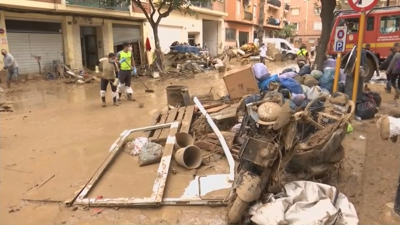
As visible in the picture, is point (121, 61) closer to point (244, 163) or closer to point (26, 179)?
point (26, 179)

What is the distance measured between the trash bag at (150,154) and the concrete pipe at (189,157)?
337mm

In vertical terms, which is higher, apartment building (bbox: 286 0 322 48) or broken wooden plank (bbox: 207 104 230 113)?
apartment building (bbox: 286 0 322 48)

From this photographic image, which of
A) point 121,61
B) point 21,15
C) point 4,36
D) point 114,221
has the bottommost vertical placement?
point 114,221

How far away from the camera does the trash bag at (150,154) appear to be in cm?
437

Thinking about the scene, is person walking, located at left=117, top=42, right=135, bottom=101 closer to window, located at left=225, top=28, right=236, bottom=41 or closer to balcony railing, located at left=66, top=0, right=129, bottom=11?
balcony railing, located at left=66, top=0, right=129, bottom=11

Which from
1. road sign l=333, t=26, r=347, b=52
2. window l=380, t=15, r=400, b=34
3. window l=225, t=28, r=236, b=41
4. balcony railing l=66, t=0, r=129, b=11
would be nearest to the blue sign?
road sign l=333, t=26, r=347, b=52

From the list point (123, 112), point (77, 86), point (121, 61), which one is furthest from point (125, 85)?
point (77, 86)

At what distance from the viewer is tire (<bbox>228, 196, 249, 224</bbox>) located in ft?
9.14

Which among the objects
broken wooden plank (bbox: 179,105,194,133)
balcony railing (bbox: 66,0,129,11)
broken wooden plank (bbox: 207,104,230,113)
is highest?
balcony railing (bbox: 66,0,129,11)

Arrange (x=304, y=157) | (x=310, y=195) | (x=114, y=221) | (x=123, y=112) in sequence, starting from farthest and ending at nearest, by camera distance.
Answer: (x=123, y=112) < (x=304, y=157) < (x=114, y=221) < (x=310, y=195)

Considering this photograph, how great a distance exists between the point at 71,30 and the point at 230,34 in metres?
19.3

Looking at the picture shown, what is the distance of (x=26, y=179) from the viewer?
408 cm

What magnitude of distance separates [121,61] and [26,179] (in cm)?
517

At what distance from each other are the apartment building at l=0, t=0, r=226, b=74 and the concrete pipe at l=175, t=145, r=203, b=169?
12.1 m
